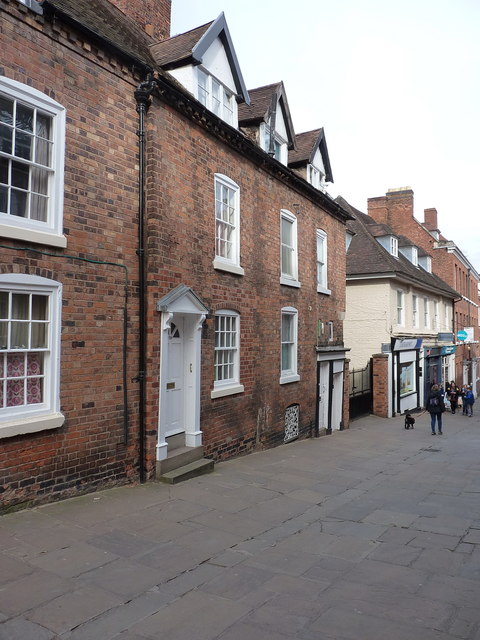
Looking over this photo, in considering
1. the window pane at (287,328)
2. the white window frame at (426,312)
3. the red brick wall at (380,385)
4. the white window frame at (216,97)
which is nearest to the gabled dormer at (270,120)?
the white window frame at (216,97)

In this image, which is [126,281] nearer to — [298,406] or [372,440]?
[298,406]

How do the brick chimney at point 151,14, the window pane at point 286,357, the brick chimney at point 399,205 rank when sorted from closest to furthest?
1. the brick chimney at point 151,14
2. the window pane at point 286,357
3. the brick chimney at point 399,205

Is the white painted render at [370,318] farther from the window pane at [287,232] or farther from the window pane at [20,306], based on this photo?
the window pane at [20,306]

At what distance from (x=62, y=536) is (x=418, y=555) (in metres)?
4.10

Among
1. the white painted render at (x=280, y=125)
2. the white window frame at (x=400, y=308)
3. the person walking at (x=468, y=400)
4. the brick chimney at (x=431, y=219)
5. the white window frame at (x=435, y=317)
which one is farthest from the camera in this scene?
the brick chimney at (x=431, y=219)

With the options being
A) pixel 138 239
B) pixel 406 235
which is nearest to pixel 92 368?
pixel 138 239

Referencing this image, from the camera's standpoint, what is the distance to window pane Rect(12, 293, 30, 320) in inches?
263

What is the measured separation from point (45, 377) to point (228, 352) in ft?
15.9

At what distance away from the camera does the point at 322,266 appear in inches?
651

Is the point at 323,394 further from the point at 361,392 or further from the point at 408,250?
the point at 408,250

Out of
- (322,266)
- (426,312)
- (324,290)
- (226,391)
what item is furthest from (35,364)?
(426,312)

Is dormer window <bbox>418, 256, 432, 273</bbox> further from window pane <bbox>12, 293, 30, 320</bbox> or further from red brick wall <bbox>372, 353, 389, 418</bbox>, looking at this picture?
window pane <bbox>12, 293, 30, 320</bbox>

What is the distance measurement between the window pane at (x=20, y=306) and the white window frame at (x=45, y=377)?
117 millimetres

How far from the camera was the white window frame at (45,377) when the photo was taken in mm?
6465
